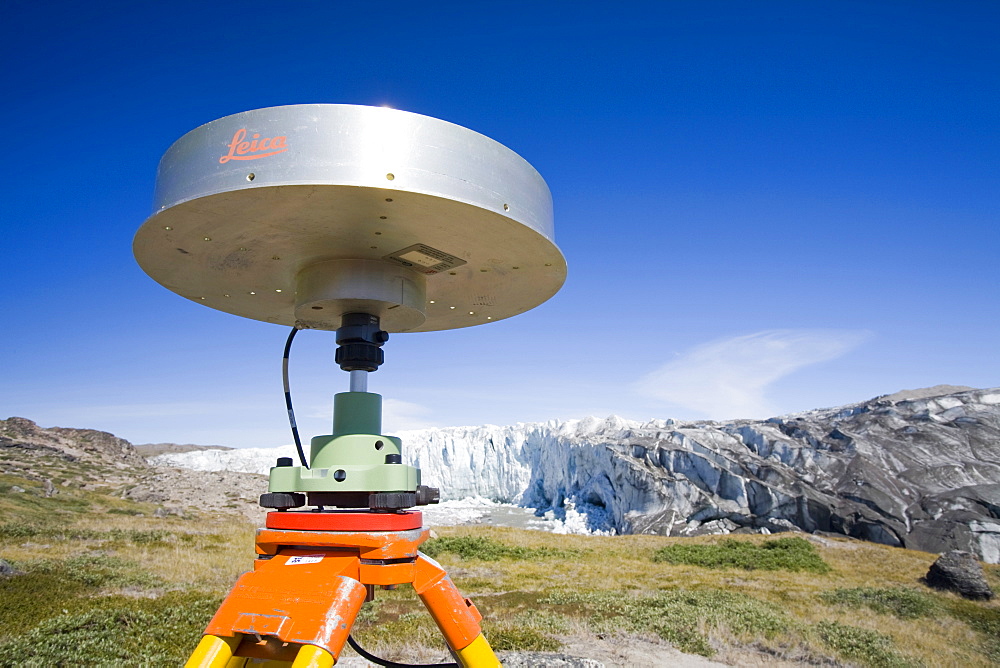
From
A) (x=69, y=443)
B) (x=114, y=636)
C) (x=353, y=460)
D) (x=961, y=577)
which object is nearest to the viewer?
(x=353, y=460)

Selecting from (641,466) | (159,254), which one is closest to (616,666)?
(159,254)

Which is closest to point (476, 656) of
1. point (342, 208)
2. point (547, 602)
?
point (342, 208)

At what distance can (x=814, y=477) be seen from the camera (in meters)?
24.2

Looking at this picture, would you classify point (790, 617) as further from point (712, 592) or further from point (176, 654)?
point (176, 654)

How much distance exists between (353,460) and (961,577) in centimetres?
1092

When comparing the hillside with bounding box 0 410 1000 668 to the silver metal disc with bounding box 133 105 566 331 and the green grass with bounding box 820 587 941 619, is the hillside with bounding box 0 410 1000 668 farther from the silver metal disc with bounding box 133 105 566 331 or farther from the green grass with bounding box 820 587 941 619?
the silver metal disc with bounding box 133 105 566 331

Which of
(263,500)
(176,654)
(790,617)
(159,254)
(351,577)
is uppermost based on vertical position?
(159,254)

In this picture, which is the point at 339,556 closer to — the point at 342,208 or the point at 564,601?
the point at 342,208

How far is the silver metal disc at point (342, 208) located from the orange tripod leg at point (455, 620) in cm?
94

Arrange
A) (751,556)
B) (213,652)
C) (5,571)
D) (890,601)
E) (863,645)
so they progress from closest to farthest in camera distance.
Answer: (213,652)
(863,645)
(5,571)
(890,601)
(751,556)

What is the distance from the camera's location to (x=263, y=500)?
177 centimetres

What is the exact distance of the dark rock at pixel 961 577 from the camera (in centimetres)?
→ 846

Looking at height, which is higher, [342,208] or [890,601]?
[342,208]

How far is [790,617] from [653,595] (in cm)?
154
